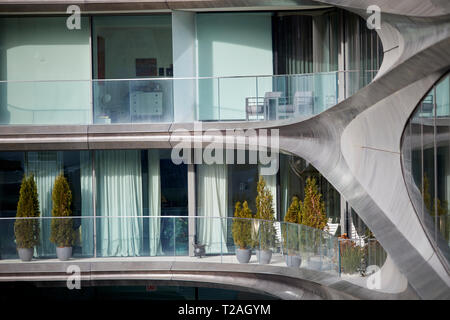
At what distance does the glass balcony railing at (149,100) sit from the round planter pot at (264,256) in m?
3.06

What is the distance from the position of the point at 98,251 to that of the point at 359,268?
6.76 metres

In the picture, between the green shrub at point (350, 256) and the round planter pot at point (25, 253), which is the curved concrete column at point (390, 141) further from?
the round planter pot at point (25, 253)

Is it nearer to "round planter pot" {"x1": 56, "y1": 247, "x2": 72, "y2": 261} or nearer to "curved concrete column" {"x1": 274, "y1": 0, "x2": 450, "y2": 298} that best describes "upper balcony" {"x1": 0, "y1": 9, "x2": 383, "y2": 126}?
"curved concrete column" {"x1": 274, "y1": 0, "x2": 450, "y2": 298}

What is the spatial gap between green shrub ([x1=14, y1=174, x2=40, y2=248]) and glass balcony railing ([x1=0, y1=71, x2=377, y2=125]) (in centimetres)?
174

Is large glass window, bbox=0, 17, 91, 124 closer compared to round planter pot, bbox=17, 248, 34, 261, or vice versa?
round planter pot, bbox=17, 248, 34, 261

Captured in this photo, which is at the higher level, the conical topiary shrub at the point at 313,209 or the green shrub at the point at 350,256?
the conical topiary shrub at the point at 313,209

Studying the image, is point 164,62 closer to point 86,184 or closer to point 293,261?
point 86,184

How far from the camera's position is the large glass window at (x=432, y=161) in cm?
1106

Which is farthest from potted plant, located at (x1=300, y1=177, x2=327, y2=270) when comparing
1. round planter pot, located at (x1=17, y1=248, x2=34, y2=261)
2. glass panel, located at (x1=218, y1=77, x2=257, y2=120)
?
round planter pot, located at (x1=17, y1=248, x2=34, y2=261)

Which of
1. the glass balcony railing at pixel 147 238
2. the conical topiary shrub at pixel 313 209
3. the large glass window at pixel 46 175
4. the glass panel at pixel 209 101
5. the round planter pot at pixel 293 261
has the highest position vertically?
the glass panel at pixel 209 101

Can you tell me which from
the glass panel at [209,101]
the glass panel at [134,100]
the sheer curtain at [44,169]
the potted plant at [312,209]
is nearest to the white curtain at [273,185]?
the potted plant at [312,209]

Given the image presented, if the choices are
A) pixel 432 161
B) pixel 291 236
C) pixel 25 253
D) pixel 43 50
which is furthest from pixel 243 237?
pixel 43 50

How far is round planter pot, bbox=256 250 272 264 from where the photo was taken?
54.7ft

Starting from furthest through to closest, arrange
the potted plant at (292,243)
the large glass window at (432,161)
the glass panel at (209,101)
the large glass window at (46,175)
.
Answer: the large glass window at (46,175)
the glass panel at (209,101)
the potted plant at (292,243)
the large glass window at (432,161)
